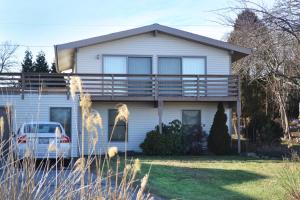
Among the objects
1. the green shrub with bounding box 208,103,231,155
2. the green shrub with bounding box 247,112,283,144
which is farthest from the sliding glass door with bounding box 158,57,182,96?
the green shrub with bounding box 247,112,283,144

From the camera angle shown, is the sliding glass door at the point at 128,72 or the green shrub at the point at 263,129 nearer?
the sliding glass door at the point at 128,72

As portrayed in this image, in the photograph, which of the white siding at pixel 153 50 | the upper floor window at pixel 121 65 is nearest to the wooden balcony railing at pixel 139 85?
the upper floor window at pixel 121 65

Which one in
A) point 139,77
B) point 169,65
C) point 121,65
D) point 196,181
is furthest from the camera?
point 169,65

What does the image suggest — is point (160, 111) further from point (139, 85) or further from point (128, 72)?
point (128, 72)

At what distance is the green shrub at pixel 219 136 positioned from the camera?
2543 centimetres

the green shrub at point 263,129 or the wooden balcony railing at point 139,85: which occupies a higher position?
the wooden balcony railing at point 139,85

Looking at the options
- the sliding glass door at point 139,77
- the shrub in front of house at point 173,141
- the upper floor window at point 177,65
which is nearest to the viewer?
the shrub in front of house at point 173,141

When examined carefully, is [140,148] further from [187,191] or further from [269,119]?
[187,191]

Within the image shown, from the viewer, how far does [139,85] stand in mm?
25250

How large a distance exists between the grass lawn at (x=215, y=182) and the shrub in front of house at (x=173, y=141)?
669 centimetres

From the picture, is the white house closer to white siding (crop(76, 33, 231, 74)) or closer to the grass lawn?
white siding (crop(76, 33, 231, 74))

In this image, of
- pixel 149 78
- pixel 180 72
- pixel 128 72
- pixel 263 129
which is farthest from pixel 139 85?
pixel 263 129

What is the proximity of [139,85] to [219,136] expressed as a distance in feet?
14.0

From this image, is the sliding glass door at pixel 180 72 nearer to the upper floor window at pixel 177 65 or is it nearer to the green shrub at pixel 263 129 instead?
the upper floor window at pixel 177 65
